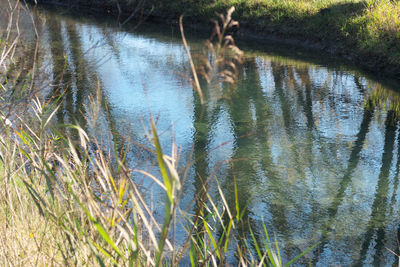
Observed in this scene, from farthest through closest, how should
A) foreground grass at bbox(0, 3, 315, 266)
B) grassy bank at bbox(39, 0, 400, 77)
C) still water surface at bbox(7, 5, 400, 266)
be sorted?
1. grassy bank at bbox(39, 0, 400, 77)
2. still water surface at bbox(7, 5, 400, 266)
3. foreground grass at bbox(0, 3, 315, 266)

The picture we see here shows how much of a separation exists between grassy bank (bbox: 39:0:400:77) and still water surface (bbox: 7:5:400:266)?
→ 41cm

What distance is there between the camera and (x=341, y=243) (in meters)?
2.69

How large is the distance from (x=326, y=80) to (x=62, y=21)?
6.94m

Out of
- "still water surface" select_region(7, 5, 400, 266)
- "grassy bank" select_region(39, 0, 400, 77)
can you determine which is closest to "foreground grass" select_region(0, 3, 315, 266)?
"still water surface" select_region(7, 5, 400, 266)

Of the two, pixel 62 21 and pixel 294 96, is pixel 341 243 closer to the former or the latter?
pixel 294 96

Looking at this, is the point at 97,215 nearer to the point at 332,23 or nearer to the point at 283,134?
the point at 283,134

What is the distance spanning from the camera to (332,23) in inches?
303

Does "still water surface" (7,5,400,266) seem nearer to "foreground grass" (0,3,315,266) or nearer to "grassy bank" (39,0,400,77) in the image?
"foreground grass" (0,3,315,266)

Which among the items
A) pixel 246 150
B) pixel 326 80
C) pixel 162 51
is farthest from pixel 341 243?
pixel 162 51

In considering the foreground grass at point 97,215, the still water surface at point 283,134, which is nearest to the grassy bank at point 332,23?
the still water surface at point 283,134

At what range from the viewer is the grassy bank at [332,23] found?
6.55 metres

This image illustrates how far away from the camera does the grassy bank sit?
6.55 metres

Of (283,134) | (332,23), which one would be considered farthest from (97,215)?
(332,23)

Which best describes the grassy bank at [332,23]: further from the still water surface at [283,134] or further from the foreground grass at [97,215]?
the foreground grass at [97,215]
